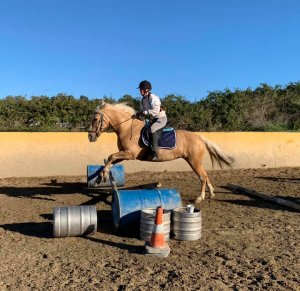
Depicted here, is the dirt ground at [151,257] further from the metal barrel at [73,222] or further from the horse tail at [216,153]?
the horse tail at [216,153]

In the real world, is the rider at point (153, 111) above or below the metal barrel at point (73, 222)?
above

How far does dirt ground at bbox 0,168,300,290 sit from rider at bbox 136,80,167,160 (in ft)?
5.22

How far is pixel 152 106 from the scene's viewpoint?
26.1ft

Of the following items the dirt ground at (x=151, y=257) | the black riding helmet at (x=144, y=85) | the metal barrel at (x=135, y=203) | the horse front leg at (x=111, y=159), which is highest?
the black riding helmet at (x=144, y=85)

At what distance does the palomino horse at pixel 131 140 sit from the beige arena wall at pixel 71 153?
3749 millimetres

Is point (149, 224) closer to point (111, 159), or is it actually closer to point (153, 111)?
point (111, 159)

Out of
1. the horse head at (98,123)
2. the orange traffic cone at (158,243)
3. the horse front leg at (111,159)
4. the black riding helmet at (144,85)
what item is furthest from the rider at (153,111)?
the orange traffic cone at (158,243)

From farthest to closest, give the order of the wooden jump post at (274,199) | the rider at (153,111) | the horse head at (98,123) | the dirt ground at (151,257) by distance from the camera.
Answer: the horse head at (98,123), the rider at (153,111), the wooden jump post at (274,199), the dirt ground at (151,257)

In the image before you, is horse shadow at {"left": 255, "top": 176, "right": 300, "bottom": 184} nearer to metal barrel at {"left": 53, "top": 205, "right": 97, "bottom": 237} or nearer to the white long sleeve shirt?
Result: the white long sleeve shirt

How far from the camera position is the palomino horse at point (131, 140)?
804 centimetres

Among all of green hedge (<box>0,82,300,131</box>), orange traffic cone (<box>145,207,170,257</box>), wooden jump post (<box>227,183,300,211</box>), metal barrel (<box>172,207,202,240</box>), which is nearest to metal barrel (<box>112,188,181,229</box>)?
metal barrel (<box>172,207,202,240</box>)

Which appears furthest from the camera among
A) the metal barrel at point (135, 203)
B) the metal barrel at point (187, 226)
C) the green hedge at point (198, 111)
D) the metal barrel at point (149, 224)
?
the green hedge at point (198, 111)

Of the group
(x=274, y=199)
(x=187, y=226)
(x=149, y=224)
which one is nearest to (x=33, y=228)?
(x=149, y=224)

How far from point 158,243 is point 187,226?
0.71 metres
